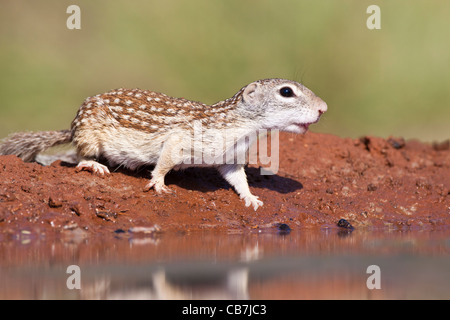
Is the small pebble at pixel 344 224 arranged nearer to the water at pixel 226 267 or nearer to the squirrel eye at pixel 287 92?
the water at pixel 226 267

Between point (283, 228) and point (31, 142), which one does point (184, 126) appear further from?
point (31, 142)

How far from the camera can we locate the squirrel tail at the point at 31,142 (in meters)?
9.80

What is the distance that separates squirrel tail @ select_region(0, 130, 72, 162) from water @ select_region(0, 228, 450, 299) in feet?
10.4

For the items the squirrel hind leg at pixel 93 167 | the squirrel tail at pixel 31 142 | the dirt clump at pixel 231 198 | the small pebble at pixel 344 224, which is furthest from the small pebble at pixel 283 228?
the squirrel tail at pixel 31 142

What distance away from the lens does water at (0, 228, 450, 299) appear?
13.9 feet

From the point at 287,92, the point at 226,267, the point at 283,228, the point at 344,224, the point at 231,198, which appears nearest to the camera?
the point at 226,267

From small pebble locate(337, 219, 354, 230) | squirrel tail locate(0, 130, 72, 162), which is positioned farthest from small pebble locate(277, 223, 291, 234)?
squirrel tail locate(0, 130, 72, 162)

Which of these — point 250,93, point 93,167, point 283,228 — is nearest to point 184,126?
point 250,93

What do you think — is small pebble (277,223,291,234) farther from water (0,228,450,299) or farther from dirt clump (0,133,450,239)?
water (0,228,450,299)

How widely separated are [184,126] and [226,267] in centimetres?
364

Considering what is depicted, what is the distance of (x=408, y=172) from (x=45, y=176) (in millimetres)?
5712

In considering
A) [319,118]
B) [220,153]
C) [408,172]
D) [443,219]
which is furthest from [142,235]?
[408,172]

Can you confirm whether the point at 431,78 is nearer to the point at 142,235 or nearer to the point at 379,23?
the point at 379,23

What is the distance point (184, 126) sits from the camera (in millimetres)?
8398
